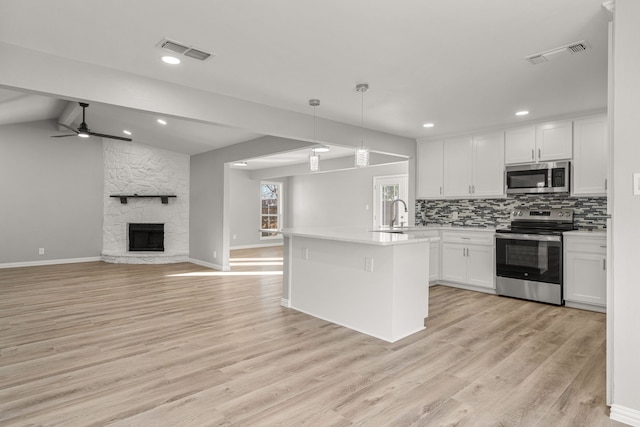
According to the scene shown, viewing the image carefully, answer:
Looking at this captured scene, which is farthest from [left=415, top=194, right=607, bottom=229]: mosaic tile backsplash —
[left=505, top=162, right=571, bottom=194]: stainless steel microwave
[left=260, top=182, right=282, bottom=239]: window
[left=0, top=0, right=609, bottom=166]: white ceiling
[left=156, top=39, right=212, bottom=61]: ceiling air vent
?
[left=260, top=182, right=282, bottom=239]: window

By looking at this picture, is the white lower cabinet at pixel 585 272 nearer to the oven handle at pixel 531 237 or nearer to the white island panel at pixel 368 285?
the oven handle at pixel 531 237

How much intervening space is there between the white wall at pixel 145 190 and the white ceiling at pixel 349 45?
16.8 ft

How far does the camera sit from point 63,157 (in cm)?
755

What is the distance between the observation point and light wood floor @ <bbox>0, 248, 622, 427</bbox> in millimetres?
2074

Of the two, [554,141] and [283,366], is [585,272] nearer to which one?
[554,141]

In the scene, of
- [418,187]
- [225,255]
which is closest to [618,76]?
[418,187]

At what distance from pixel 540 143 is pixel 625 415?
3.62 metres

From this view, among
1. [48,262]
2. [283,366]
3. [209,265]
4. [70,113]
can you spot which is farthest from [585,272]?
[48,262]

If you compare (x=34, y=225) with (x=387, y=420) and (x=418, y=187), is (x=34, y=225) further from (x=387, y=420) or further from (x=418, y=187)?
(x=387, y=420)

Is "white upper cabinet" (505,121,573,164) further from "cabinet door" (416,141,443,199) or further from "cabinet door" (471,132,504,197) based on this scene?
"cabinet door" (416,141,443,199)

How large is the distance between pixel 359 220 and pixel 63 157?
6.63 m

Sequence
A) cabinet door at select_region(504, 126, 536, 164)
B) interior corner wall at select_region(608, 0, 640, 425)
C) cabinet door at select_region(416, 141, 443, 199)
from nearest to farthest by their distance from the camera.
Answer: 1. interior corner wall at select_region(608, 0, 640, 425)
2. cabinet door at select_region(504, 126, 536, 164)
3. cabinet door at select_region(416, 141, 443, 199)

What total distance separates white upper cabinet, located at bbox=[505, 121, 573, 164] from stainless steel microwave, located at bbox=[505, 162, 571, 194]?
0.09m

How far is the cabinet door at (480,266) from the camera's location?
16.3 ft
